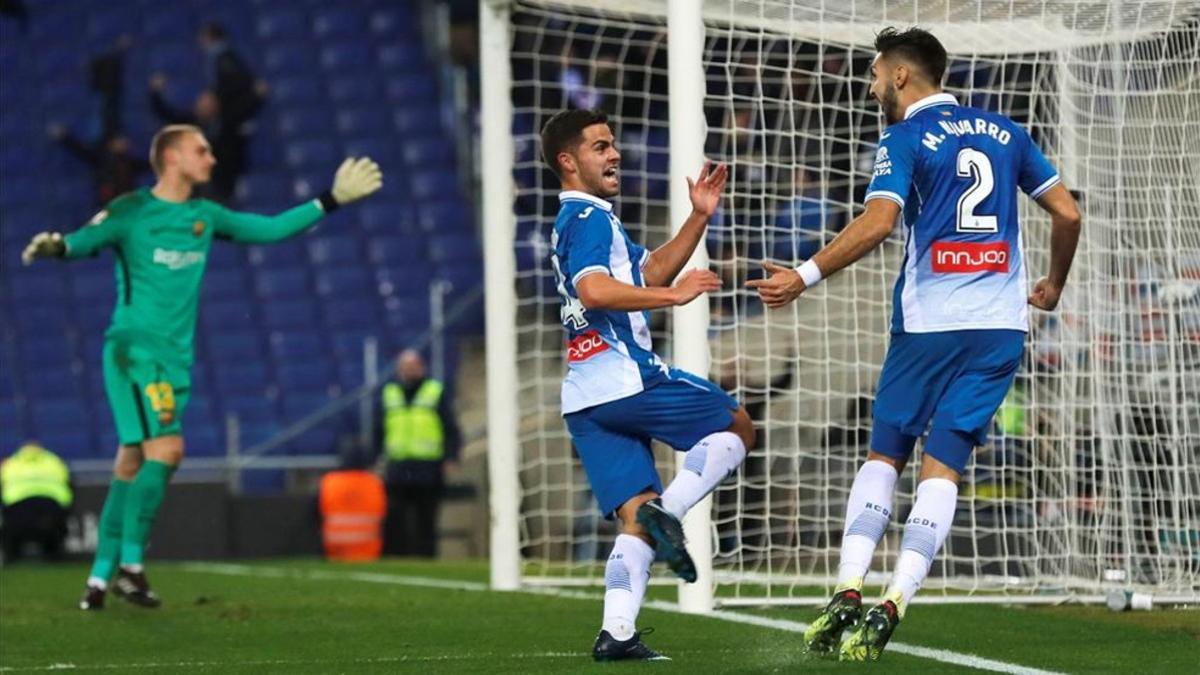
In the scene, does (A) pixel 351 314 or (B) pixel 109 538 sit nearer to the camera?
(B) pixel 109 538

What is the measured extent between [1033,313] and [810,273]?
463cm

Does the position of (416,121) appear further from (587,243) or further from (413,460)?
(587,243)

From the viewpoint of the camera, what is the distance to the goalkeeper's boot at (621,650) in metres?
6.13

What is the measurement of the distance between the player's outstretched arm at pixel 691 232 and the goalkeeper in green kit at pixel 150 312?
3143mm

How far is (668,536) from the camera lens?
5.72 m

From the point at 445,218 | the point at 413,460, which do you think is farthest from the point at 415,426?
the point at 445,218

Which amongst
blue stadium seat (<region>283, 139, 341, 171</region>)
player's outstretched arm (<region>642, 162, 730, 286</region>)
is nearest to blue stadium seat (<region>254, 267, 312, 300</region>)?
blue stadium seat (<region>283, 139, 341, 171</region>)

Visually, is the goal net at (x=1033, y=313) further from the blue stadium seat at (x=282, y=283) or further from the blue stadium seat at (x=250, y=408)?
the blue stadium seat at (x=282, y=283)

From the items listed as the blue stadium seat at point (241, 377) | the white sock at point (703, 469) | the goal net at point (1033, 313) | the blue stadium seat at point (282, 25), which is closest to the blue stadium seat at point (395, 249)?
the blue stadium seat at point (241, 377)

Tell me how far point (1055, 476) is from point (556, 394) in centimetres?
581

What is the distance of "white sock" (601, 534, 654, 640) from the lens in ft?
20.0

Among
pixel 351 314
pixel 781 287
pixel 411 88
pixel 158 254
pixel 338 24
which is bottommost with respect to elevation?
pixel 781 287

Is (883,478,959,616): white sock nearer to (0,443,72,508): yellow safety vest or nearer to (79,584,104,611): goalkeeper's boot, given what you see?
(79,584,104,611): goalkeeper's boot

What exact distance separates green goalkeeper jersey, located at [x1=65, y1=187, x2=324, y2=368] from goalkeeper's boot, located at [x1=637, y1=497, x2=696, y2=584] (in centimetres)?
407
